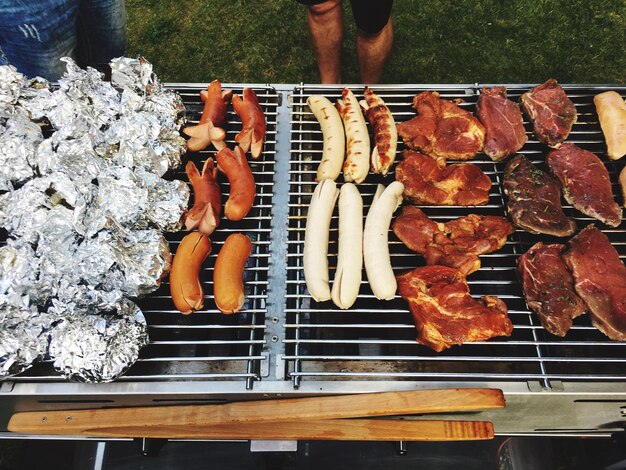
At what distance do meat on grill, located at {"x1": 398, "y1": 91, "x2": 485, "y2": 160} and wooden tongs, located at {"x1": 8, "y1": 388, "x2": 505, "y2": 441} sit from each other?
177cm

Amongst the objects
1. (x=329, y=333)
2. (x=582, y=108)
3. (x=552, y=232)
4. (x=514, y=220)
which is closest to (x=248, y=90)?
(x=329, y=333)

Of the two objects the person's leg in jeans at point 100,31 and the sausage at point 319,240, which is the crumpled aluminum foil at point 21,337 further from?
the person's leg in jeans at point 100,31

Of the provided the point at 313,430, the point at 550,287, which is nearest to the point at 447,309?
the point at 550,287

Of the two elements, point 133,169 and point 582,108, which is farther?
point 582,108

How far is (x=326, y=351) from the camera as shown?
2.98 m

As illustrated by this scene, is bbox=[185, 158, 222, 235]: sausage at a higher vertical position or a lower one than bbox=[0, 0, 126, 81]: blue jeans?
lower

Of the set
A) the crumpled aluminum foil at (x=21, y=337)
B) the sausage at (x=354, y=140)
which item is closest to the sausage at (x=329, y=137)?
the sausage at (x=354, y=140)

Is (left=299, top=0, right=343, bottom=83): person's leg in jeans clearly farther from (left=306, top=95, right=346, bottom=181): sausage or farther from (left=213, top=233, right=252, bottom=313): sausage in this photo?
(left=213, top=233, right=252, bottom=313): sausage

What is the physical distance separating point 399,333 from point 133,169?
213cm

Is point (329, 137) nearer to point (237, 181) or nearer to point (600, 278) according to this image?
point (237, 181)

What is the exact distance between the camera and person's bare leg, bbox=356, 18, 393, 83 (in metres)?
4.64

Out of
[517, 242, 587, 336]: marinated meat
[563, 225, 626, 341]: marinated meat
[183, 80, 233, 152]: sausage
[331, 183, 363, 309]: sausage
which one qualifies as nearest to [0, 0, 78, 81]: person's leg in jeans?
[183, 80, 233, 152]: sausage

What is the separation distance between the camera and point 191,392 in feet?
8.71

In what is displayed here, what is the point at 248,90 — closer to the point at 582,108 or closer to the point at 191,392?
the point at 191,392
